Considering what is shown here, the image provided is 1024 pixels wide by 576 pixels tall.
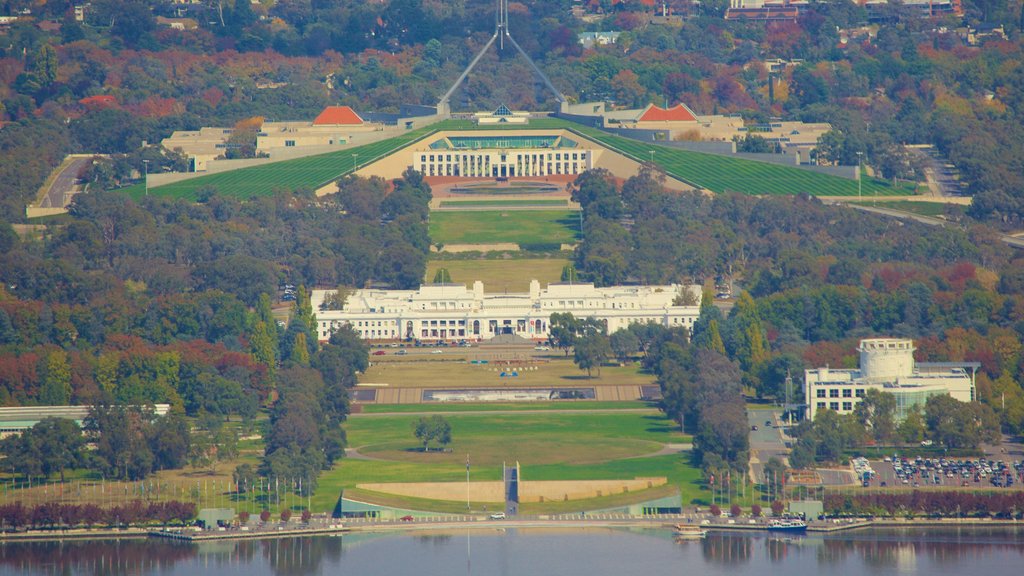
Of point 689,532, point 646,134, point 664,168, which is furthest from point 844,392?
point 646,134

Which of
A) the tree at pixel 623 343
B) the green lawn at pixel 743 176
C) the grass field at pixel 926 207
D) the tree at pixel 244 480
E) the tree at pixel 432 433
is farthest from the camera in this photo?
the green lawn at pixel 743 176

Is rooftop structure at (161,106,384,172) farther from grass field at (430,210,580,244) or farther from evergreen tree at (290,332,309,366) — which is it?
evergreen tree at (290,332,309,366)

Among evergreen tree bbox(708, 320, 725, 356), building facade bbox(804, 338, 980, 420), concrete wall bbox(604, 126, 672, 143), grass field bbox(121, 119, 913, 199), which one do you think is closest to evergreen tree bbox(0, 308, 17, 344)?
evergreen tree bbox(708, 320, 725, 356)

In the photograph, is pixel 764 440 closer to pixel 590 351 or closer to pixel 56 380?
pixel 590 351

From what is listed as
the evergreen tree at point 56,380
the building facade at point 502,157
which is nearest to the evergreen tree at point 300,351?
the evergreen tree at point 56,380

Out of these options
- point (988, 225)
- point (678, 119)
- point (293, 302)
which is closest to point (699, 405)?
point (293, 302)

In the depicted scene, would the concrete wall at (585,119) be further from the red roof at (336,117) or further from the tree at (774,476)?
the tree at (774,476)
